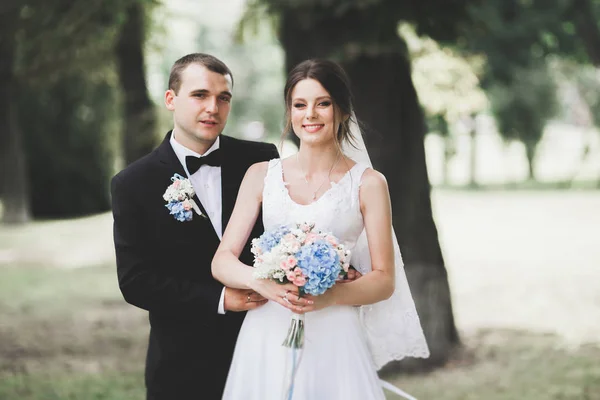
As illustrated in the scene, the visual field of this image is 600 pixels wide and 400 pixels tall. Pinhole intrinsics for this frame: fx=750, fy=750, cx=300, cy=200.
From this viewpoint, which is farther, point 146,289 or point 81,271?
point 81,271

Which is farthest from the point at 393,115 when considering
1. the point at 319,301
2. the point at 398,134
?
the point at 319,301

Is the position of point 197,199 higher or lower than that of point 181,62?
lower

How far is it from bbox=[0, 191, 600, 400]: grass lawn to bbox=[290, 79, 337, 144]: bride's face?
164 inches

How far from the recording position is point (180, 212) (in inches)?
131

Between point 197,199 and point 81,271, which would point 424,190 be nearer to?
point 197,199

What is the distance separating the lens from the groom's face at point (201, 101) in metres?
3.31

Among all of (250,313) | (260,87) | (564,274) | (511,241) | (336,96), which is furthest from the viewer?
(260,87)

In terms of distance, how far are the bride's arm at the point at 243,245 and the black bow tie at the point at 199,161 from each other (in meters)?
0.23

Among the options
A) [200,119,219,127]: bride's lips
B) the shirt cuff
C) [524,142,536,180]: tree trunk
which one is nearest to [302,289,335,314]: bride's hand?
the shirt cuff

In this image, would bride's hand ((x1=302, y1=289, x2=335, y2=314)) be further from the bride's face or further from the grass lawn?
the grass lawn

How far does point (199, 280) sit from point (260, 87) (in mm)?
34927

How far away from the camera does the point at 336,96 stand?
3102mm

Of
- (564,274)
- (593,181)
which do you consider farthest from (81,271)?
(593,181)

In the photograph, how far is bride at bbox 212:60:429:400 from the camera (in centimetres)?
304
